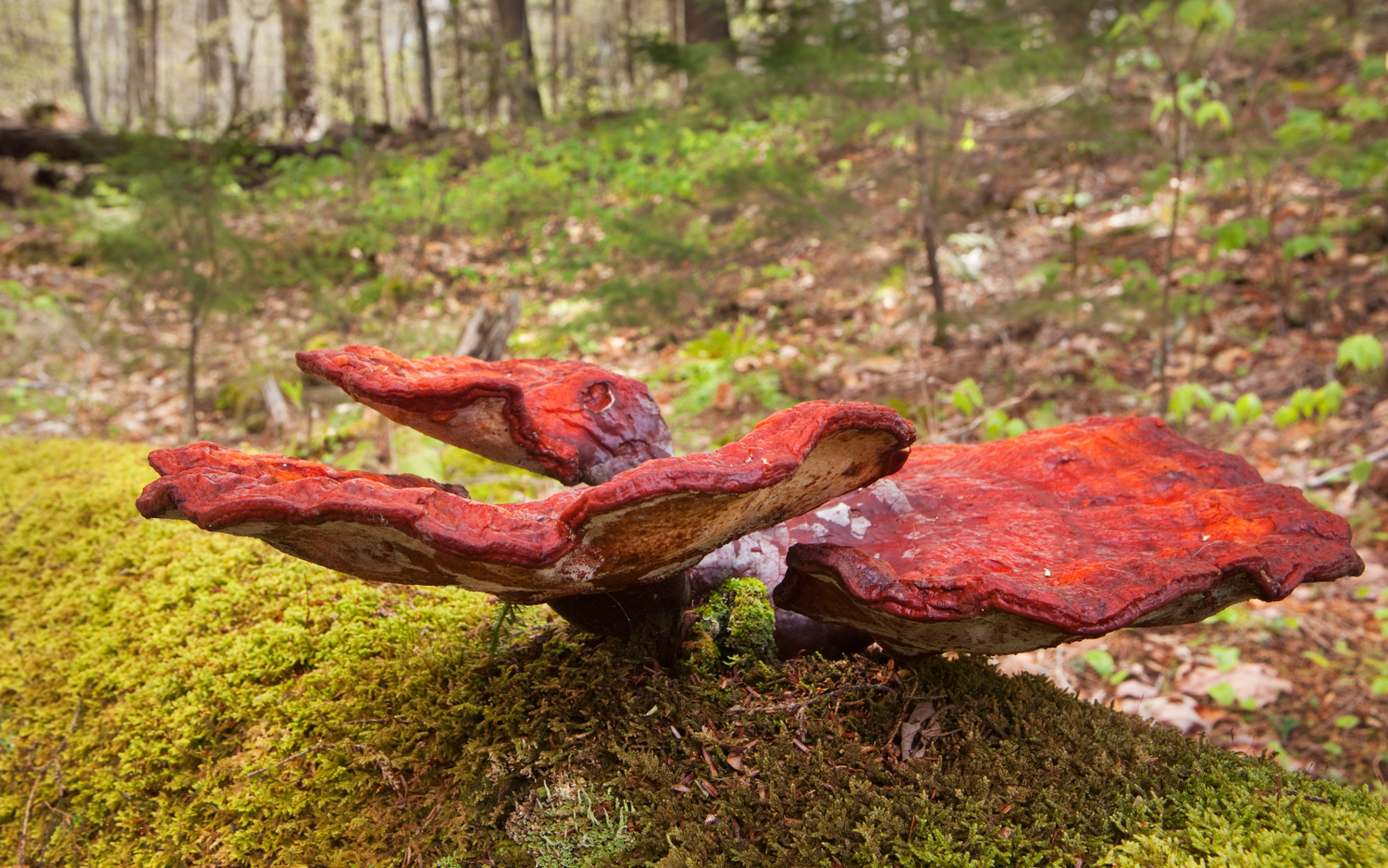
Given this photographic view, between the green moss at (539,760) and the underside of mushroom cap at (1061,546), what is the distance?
309mm

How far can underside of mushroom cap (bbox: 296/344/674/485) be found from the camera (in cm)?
163

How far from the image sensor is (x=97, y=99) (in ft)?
138

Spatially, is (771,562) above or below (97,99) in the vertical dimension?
below

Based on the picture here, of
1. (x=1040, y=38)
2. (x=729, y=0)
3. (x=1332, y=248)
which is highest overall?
(x=729, y=0)

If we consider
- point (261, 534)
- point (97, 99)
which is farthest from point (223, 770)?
point (97, 99)

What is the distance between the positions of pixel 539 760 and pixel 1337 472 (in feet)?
20.8

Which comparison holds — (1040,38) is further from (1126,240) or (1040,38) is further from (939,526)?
(939,526)

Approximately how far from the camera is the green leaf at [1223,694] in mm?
4184

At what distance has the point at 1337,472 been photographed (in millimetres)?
5660

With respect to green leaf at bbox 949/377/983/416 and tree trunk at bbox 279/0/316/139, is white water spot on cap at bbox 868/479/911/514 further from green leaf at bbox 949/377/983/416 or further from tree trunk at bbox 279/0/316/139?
tree trunk at bbox 279/0/316/139

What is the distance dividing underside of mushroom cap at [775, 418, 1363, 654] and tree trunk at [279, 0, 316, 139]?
56.8 feet

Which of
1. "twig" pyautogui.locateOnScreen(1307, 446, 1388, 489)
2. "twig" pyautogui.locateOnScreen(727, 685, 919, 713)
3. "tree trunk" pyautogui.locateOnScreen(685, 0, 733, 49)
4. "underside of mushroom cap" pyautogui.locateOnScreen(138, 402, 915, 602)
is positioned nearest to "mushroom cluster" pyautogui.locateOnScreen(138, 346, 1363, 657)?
"underside of mushroom cap" pyautogui.locateOnScreen(138, 402, 915, 602)

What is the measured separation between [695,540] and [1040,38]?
7788 millimetres

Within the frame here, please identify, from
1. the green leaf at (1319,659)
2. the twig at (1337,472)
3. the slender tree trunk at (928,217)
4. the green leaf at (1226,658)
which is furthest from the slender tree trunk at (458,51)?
the green leaf at (1319,659)
